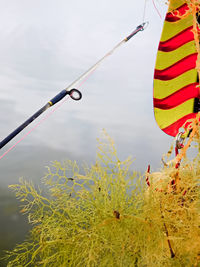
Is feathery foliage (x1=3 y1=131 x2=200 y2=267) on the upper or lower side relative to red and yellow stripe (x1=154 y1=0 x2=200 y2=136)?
lower

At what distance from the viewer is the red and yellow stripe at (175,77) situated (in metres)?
1.32

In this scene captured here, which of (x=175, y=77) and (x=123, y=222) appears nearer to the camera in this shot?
(x=123, y=222)

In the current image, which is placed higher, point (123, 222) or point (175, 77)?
point (175, 77)

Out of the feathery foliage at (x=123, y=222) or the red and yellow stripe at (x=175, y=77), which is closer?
the feathery foliage at (x=123, y=222)

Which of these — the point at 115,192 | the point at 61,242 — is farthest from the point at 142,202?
the point at 61,242

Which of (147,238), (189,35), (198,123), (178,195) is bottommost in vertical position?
(147,238)

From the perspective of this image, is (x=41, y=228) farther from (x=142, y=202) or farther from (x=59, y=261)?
(x=142, y=202)

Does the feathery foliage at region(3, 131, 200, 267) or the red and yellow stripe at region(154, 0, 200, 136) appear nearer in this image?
the feathery foliage at region(3, 131, 200, 267)

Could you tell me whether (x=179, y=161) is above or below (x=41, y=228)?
above

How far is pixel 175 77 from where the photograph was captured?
54.0 inches

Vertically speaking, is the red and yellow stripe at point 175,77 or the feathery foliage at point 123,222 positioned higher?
the red and yellow stripe at point 175,77

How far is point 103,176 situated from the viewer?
0.59 metres

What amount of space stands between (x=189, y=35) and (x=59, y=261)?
3.84ft

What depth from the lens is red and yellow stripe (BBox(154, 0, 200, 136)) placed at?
132 centimetres
